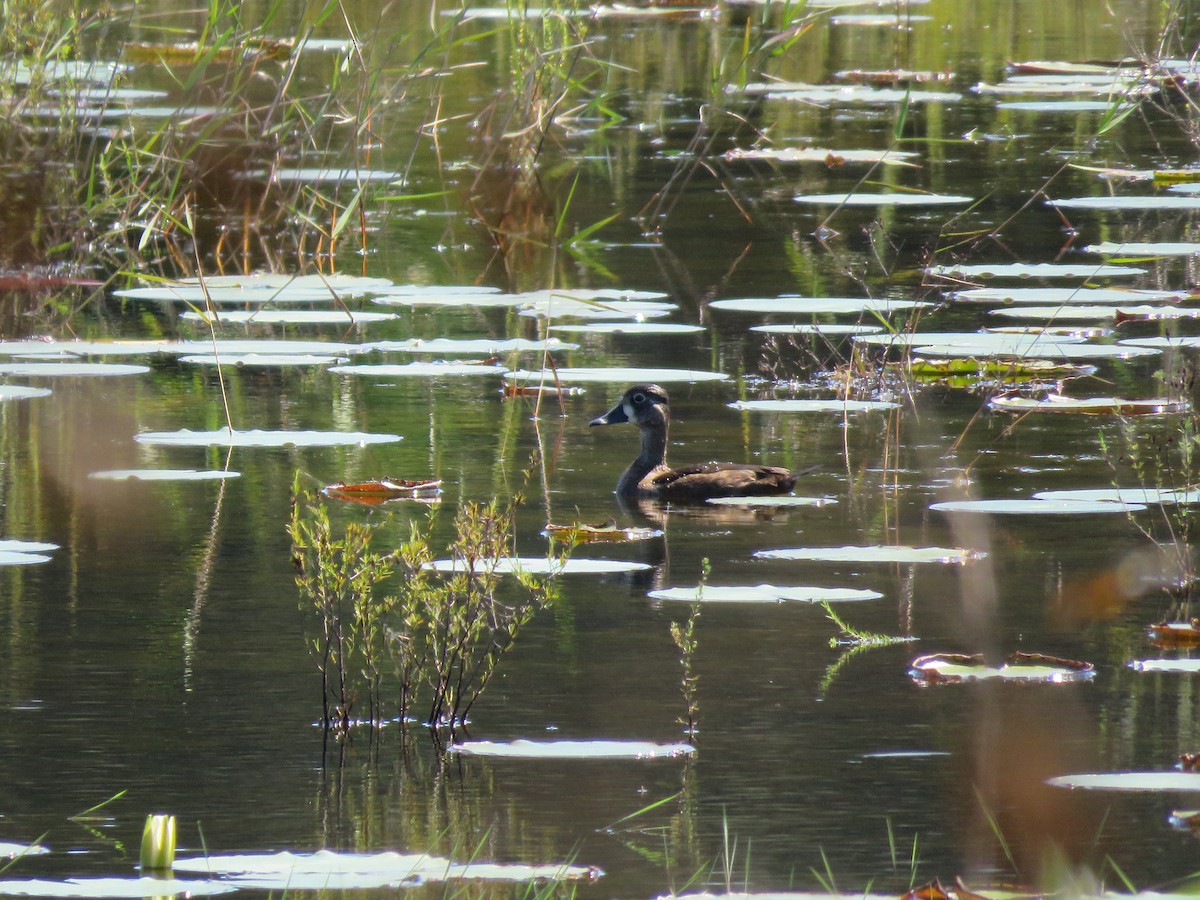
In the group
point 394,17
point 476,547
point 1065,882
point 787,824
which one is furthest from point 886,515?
point 394,17

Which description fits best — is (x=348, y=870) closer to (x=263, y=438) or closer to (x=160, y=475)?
(x=160, y=475)

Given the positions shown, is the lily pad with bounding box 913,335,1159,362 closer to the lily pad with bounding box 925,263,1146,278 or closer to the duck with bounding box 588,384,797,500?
the lily pad with bounding box 925,263,1146,278

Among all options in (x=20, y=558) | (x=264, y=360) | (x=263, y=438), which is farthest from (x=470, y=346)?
(x=20, y=558)

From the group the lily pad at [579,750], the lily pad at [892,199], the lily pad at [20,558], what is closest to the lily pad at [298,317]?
the lily pad at [892,199]

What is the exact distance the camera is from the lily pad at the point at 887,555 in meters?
6.16

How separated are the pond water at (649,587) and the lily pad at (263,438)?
0.05m

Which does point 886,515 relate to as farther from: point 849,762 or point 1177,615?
point 849,762

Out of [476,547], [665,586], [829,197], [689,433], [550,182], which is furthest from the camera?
[550,182]

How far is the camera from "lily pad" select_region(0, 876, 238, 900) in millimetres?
3758

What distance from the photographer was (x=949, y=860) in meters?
4.07

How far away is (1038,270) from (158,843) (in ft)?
23.2

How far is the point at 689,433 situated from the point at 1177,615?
100 inches

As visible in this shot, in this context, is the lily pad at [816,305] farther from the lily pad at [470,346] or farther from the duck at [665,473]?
the duck at [665,473]

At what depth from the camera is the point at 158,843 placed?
3.74 meters
